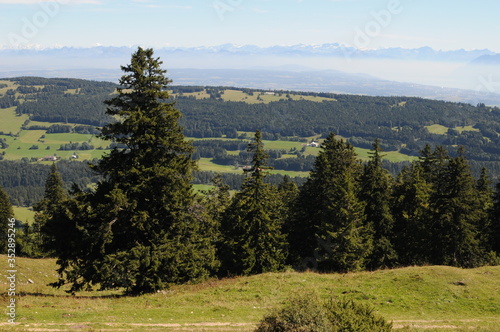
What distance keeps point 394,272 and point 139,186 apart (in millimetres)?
18604

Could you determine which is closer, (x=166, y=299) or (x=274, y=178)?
(x=166, y=299)

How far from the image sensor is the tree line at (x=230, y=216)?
23.5 meters

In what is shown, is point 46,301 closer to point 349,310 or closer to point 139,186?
point 139,186

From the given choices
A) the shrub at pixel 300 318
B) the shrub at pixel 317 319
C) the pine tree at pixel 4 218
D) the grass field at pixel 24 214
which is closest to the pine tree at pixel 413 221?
the shrub at pixel 317 319

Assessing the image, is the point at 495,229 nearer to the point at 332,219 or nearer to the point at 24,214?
the point at 332,219

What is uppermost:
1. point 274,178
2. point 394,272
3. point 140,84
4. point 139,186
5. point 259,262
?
point 140,84

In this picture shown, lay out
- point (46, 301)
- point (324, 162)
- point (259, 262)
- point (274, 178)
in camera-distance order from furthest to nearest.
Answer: point (274, 178) < point (324, 162) < point (259, 262) < point (46, 301)

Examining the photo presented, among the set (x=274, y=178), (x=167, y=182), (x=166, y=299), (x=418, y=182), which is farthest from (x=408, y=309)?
(x=274, y=178)

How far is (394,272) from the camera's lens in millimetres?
28859

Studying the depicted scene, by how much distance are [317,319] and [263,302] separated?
1110 centimetres

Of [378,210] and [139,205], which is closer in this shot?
[139,205]

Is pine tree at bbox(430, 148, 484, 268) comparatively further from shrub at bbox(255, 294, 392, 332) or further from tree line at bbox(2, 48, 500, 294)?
shrub at bbox(255, 294, 392, 332)

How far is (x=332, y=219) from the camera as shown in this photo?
126 feet

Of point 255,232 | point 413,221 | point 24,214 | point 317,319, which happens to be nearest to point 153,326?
point 317,319
